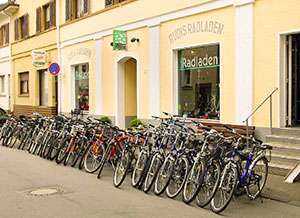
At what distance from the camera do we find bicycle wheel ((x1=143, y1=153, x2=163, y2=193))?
804cm

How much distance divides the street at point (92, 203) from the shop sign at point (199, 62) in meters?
4.63

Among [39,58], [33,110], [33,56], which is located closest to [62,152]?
[39,58]

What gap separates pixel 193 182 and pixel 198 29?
6494 millimetres

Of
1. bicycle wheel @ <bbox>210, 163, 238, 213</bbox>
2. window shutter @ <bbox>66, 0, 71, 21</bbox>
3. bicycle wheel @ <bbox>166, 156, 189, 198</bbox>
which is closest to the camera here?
bicycle wheel @ <bbox>210, 163, 238, 213</bbox>

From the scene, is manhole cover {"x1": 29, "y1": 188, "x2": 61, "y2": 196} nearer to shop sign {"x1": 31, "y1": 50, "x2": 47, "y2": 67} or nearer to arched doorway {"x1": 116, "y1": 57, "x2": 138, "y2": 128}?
arched doorway {"x1": 116, "y1": 57, "x2": 138, "y2": 128}

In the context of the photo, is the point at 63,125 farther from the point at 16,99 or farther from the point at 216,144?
the point at 16,99

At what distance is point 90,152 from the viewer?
10.2m

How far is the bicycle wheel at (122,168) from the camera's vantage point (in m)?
8.62

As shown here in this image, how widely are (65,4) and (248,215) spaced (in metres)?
16.6

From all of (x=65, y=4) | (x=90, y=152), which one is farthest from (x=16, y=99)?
(x=90, y=152)

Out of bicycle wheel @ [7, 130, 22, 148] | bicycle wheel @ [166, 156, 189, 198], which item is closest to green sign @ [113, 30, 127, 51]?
bicycle wheel @ [7, 130, 22, 148]

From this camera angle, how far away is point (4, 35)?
1228 inches

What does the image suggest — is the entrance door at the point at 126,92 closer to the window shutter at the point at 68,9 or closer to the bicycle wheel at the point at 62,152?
the window shutter at the point at 68,9

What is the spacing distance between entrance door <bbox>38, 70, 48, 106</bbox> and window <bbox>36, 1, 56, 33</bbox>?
225 cm
